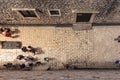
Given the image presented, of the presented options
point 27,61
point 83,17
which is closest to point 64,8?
point 83,17

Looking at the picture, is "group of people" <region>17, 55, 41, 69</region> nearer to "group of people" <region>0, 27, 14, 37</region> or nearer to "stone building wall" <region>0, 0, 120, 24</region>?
"group of people" <region>0, 27, 14, 37</region>

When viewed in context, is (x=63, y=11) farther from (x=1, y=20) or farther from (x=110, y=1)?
(x=1, y=20)

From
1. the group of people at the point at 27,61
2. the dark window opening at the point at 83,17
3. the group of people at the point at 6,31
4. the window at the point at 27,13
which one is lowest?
the group of people at the point at 27,61

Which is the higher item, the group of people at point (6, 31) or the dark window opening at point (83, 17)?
the dark window opening at point (83, 17)

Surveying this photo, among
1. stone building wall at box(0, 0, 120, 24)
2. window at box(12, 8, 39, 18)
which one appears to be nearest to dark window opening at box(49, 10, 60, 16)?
stone building wall at box(0, 0, 120, 24)

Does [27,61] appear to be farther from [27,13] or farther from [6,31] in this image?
[27,13]

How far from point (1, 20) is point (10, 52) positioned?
200 centimetres

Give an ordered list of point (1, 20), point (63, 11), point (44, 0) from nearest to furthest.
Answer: point (44, 0) → point (63, 11) → point (1, 20)

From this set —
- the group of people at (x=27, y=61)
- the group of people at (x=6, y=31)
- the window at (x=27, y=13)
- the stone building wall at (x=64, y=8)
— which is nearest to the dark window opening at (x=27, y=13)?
the window at (x=27, y=13)

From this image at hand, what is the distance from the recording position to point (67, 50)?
16859 millimetres

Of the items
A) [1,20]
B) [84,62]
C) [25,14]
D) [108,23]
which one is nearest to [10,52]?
[1,20]

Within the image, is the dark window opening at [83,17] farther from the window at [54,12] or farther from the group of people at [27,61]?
the group of people at [27,61]

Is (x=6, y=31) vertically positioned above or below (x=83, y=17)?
below

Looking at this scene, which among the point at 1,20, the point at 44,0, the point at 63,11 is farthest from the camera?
the point at 1,20
